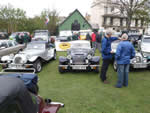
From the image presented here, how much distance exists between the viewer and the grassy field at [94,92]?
3625 mm

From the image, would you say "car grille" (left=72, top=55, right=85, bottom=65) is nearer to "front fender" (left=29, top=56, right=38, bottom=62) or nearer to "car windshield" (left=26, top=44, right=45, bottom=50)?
"front fender" (left=29, top=56, right=38, bottom=62)

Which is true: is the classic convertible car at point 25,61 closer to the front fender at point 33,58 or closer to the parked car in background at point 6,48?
the front fender at point 33,58

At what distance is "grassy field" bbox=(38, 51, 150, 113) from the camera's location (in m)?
3.62

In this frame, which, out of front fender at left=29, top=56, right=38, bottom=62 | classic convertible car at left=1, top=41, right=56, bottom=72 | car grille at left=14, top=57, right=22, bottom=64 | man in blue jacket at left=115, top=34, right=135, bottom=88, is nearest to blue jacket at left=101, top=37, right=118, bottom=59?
man in blue jacket at left=115, top=34, right=135, bottom=88

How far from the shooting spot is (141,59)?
6277 mm

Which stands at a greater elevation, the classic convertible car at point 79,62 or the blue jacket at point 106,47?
the blue jacket at point 106,47

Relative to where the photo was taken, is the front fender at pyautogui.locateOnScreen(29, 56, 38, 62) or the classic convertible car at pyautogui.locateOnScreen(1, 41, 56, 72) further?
the front fender at pyautogui.locateOnScreen(29, 56, 38, 62)

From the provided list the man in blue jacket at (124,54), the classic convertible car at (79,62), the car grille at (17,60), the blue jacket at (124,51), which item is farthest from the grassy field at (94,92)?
the car grille at (17,60)

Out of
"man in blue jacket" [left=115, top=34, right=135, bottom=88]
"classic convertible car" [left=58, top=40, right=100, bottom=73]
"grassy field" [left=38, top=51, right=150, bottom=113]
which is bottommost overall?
"grassy field" [left=38, top=51, right=150, bottom=113]

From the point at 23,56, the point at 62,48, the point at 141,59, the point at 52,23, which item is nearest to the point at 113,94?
the point at 141,59

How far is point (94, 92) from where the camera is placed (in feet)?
14.9

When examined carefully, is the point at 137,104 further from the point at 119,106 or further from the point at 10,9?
the point at 10,9

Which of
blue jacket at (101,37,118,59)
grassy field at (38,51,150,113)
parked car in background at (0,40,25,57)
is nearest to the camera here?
grassy field at (38,51,150,113)

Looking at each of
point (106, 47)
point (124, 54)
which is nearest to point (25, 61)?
point (106, 47)
